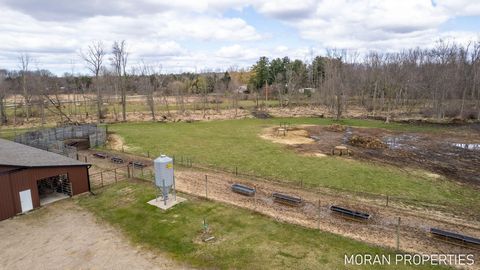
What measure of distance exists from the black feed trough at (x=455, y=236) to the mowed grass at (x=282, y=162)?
457cm

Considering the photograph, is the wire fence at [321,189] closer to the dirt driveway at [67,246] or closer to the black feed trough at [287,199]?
the black feed trough at [287,199]

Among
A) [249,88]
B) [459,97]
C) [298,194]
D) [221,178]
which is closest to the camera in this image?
[298,194]

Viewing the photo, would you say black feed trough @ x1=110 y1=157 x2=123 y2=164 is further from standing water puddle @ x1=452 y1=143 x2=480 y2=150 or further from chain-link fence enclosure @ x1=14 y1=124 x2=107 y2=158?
standing water puddle @ x1=452 y1=143 x2=480 y2=150

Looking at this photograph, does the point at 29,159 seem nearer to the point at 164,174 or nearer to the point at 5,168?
the point at 5,168

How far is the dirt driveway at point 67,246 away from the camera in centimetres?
1115

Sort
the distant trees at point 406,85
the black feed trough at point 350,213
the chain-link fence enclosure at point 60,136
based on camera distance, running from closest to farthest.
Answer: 1. the black feed trough at point 350,213
2. the chain-link fence enclosure at point 60,136
3. the distant trees at point 406,85

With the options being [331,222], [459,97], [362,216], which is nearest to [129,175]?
[331,222]

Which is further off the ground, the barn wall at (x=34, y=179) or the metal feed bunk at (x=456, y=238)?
the barn wall at (x=34, y=179)

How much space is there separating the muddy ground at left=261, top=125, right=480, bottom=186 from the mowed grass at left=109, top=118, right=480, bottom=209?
201cm

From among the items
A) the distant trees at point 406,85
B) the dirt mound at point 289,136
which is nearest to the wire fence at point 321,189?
the dirt mound at point 289,136

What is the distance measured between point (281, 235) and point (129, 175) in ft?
41.2

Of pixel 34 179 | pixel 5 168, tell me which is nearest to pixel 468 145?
pixel 34 179

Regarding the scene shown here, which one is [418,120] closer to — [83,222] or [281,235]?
[281,235]

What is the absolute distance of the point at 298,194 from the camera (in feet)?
57.7
